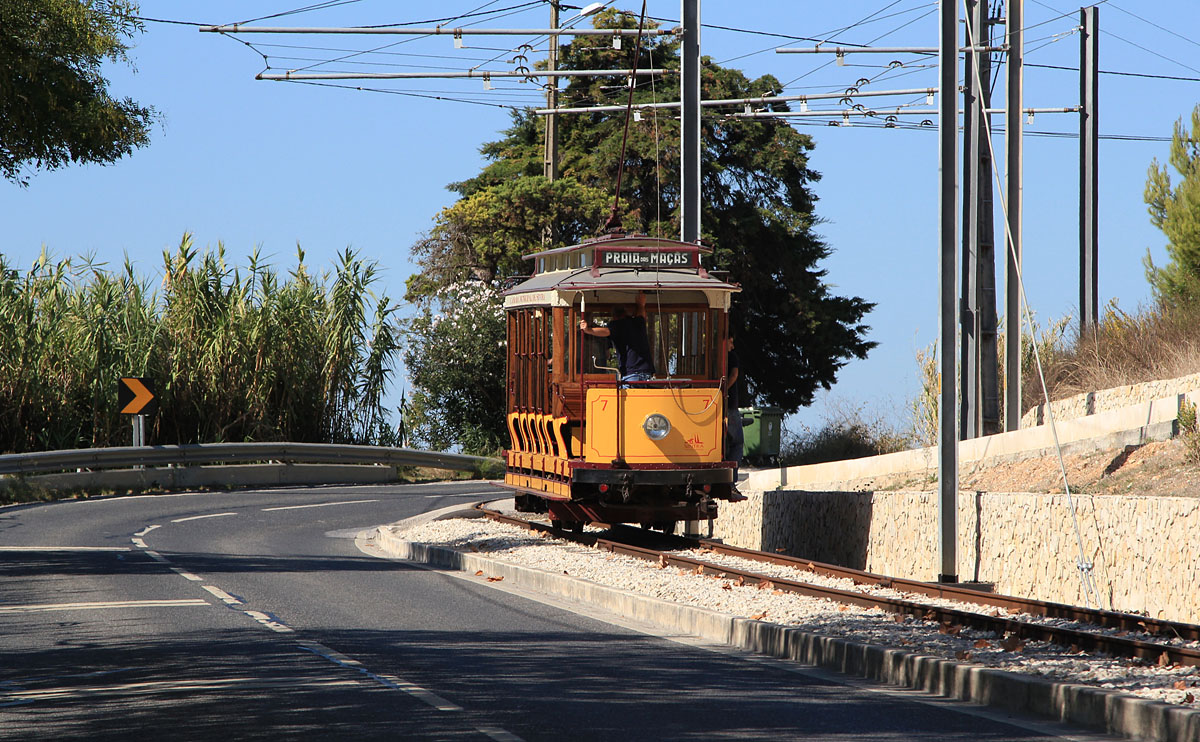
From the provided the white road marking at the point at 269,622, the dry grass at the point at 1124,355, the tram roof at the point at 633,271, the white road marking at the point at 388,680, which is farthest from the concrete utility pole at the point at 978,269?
the white road marking at the point at 388,680

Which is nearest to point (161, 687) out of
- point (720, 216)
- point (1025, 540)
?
point (1025, 540)

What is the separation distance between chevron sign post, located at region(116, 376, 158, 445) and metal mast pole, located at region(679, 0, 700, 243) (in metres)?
13.4

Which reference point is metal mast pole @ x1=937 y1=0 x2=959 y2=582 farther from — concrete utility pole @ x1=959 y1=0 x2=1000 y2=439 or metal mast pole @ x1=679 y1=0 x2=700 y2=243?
concrete utility pole @ x1=959 y1=0 x2=1000 y2=439

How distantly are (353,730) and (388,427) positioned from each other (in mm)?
25793

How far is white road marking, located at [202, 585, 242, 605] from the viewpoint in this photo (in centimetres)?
1233

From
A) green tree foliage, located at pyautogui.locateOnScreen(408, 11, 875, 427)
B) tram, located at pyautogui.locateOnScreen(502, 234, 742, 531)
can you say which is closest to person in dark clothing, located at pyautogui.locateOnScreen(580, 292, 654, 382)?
tram, located at pyautogui.locateOnScreen(502, 234, 742, 531)

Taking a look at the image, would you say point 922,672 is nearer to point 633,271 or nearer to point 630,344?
point 630,344

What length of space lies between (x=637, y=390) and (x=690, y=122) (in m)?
4.89

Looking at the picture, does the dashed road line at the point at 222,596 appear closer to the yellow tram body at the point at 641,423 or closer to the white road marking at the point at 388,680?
the white road marking at the point at 388,680

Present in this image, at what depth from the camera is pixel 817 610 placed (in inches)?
445

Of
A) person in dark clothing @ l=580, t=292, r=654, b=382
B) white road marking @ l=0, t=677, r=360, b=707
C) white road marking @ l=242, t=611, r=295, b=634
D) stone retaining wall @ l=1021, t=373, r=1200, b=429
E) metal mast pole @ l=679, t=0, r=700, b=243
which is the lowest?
white road marking @ l=242, t=611, r=295, b=634

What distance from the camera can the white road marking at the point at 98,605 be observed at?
11.9 metres

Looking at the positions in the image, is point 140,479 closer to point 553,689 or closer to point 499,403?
point 499,403

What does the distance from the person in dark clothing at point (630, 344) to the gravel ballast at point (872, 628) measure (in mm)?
2135
